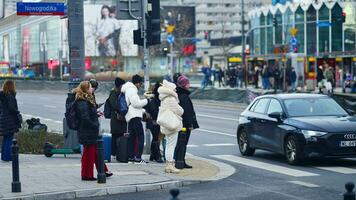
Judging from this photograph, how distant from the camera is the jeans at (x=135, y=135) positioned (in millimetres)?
14750

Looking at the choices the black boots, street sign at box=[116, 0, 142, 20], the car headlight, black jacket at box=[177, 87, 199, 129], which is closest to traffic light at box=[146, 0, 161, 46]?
street sign at box=[116, 0, 142, 20]

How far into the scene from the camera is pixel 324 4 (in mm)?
67312

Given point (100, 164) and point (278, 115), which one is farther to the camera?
point (278, 115)

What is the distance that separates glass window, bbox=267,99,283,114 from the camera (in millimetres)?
15958

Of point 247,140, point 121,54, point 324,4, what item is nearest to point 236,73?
point 324,4

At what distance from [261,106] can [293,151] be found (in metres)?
2.07

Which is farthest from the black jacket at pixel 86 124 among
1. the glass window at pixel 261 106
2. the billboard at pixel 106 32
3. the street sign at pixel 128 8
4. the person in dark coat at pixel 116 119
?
the billboard at pixel 106 32

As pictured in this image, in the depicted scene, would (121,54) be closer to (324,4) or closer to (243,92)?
(324,4)

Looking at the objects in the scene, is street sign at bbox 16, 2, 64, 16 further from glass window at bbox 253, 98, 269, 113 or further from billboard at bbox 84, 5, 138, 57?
billboard at bbox 84, 5, 138, 57

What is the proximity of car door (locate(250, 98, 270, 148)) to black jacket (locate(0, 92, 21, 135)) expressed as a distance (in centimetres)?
525

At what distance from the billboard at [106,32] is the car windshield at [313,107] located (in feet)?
334

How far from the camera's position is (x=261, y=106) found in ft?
55.4

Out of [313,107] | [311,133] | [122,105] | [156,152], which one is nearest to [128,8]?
[122,105]

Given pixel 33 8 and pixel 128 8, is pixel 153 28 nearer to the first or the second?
pixel 128 8
